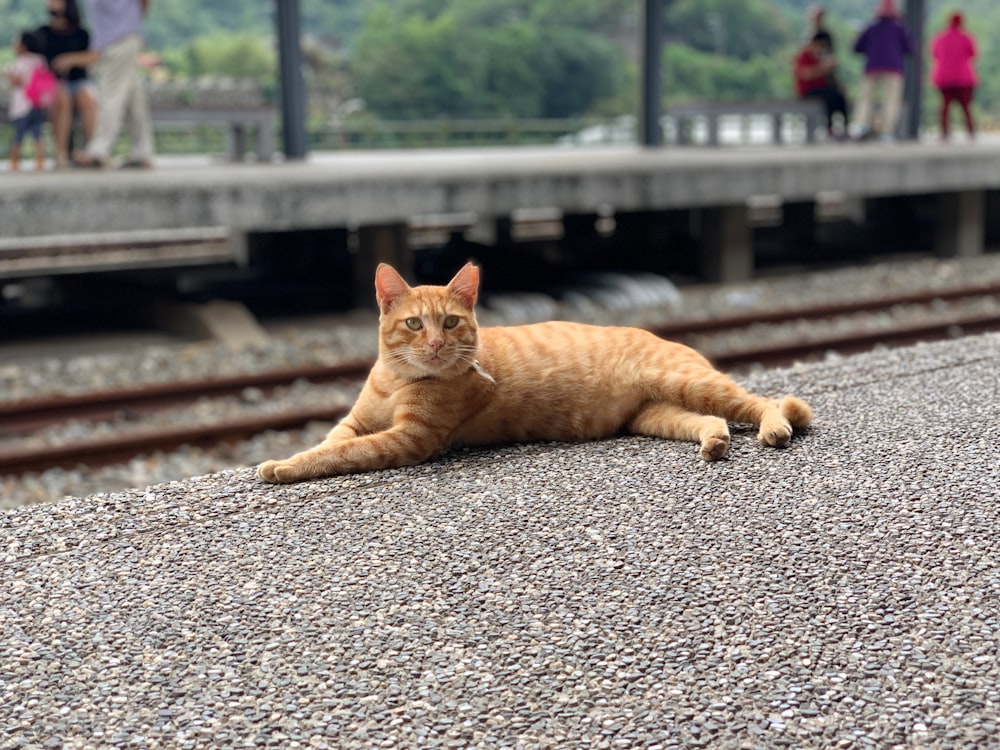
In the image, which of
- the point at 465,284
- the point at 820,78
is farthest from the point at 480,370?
the point at 820,78

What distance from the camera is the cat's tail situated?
173 inches

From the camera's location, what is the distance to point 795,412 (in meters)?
4.41

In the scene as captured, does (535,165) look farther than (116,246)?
No

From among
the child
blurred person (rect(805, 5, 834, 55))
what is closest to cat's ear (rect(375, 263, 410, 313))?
the child

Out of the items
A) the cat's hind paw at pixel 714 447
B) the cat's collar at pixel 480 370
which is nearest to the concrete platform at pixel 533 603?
the cat's hind paw at pixel 714 447

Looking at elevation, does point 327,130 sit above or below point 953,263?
above

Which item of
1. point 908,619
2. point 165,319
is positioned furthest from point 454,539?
point 165,319

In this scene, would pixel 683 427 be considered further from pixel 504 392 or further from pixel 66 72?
pixel 66 72

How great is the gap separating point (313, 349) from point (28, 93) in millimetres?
4910

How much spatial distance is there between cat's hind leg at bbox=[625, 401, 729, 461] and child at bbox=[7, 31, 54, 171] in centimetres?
872

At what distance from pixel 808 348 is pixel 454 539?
604 cm

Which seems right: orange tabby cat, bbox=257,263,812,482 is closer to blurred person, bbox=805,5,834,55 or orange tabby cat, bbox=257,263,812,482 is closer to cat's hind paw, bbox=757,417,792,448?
cat's hind paw, bbox=757,417,792,448

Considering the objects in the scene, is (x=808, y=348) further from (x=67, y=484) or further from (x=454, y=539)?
(x=454, y=539)

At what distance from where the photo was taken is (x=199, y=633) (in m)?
3.03
